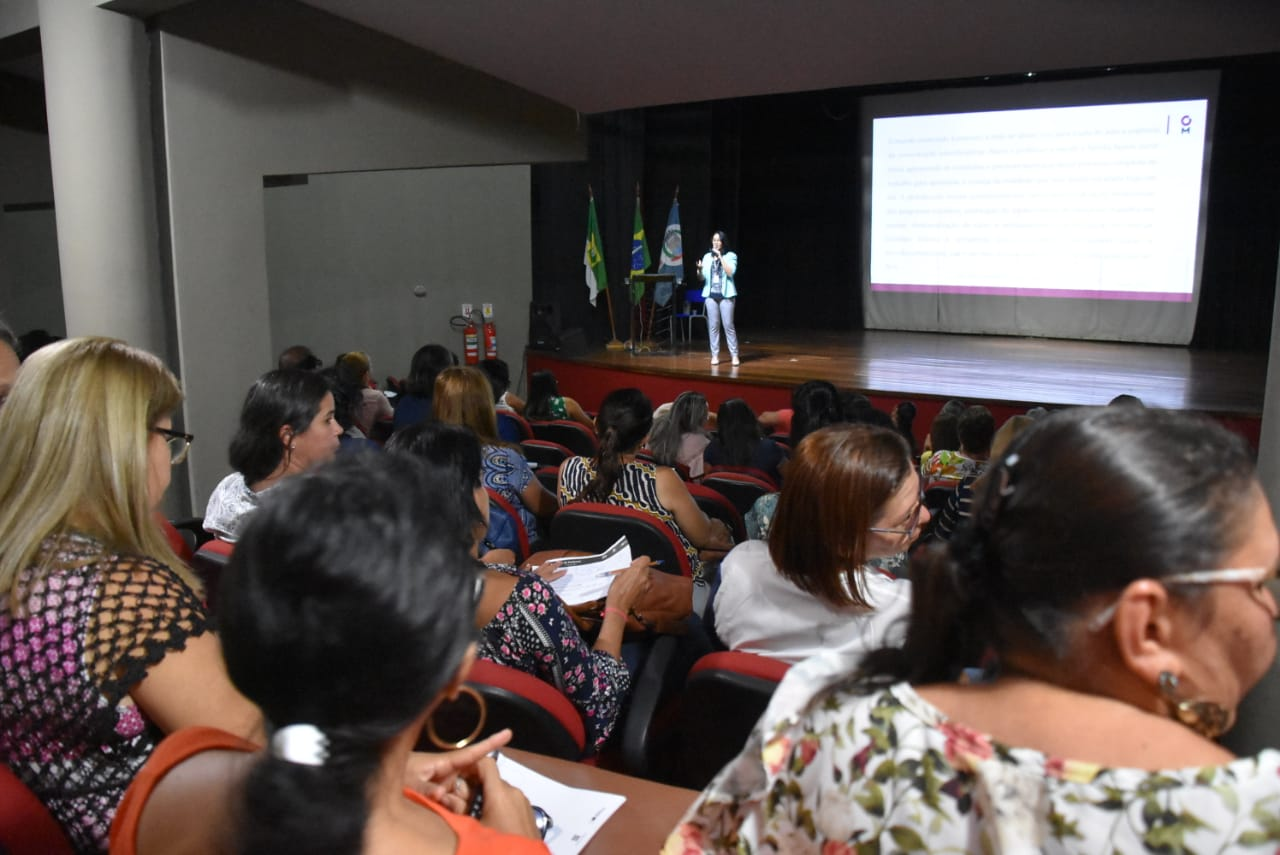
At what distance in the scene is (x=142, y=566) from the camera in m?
1.20

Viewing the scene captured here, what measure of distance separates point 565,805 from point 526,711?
0.29 meters

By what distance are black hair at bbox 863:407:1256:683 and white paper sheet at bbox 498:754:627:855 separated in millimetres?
517

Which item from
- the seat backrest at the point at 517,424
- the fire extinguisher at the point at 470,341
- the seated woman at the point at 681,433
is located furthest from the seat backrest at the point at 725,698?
the fire extinguisher at the point at 470,341

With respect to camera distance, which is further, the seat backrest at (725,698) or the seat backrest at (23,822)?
the seat backrest at (725,698)

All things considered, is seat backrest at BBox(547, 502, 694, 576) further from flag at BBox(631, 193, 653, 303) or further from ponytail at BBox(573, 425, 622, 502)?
flag at BBox(631, 193, 653, 303)

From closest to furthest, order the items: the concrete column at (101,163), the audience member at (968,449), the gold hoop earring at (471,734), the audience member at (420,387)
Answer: the gold hoop earring at (471,734) → the concrete column at (101,163) → the audience member at (968,449) → the audience member at (420,387)

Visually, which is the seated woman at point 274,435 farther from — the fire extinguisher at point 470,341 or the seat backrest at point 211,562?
the fire extinguisher at point 470,341

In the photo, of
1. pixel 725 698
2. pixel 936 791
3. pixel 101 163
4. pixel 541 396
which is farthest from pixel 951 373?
pixel 936 791

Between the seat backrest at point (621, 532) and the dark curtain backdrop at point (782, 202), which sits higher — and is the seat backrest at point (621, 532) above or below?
below

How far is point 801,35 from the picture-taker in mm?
4566

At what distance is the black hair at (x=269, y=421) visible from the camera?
2301 millimetres

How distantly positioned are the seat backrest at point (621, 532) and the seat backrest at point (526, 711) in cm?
93

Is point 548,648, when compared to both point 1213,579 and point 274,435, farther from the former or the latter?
point 1213,579

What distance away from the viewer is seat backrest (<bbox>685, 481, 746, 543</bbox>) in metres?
3.19
